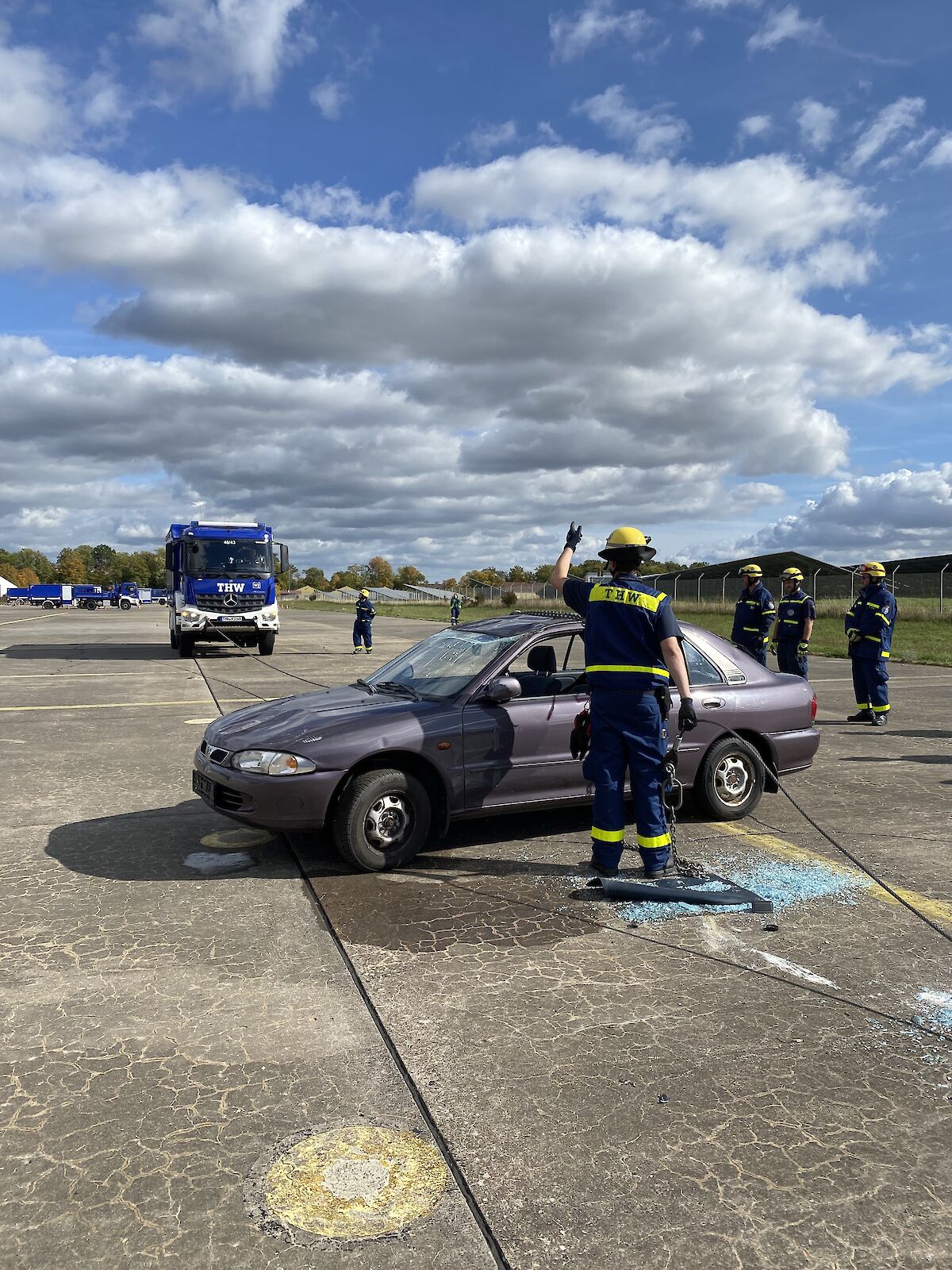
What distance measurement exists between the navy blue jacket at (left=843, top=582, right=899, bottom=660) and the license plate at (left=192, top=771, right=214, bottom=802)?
8417 mm

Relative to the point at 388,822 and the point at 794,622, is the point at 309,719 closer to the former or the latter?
the point at 388,822

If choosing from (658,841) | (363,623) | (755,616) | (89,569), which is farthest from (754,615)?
(89,569)

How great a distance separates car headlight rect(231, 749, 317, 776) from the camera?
16.7 feet

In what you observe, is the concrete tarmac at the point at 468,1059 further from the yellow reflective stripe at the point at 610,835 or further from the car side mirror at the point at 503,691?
the car side mirror at the point at 503,691

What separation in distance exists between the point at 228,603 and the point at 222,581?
1.67 feet

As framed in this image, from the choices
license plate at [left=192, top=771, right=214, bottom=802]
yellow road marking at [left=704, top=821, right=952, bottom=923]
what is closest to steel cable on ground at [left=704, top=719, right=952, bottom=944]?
yellow road marking at [left=704, top=821, right=952, bottom=923]

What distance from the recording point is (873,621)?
38.2 ft

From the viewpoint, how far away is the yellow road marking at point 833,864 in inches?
186

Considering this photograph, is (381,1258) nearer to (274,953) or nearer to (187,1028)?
(187,1028)

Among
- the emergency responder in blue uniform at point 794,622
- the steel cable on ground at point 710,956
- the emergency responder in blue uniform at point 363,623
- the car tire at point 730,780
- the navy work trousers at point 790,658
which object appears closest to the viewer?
the steel cable on ground at point 710,956

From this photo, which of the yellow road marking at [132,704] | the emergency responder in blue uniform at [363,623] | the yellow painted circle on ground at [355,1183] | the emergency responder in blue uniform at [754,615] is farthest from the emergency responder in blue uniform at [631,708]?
Answer: the emergency responder in blue uniform at [363,623]

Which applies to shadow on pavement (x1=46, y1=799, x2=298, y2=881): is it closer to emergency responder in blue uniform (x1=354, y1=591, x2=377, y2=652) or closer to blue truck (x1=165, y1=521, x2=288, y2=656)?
blue truck (x1=165, y1=521, x2=288, y2=656)

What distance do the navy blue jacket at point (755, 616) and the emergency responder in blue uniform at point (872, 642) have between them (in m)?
1.10

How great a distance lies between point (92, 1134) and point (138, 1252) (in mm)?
550
